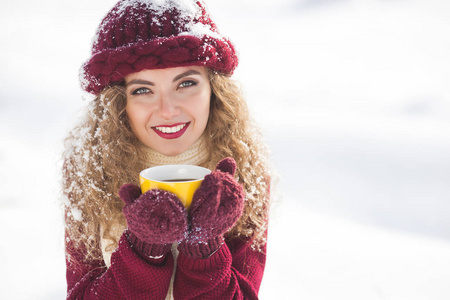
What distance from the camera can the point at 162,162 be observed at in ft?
3.65

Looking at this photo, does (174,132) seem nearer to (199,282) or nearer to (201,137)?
(201,137)

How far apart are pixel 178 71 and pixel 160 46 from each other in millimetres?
97

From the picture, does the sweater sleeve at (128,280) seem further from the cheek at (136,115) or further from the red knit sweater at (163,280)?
the cheek at (136,115)

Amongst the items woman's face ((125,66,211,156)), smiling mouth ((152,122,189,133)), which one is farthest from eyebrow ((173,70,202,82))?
smiling mouth ((152,122,189,133))

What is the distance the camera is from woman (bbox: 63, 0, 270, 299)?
820 millimetres

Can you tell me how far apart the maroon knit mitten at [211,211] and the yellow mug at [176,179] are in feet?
0.06

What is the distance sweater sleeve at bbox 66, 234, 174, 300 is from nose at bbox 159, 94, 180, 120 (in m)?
0.33

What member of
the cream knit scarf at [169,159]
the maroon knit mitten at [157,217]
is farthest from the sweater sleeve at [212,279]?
the cream knit scarf at [169,159]

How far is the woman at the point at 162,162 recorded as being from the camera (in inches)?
32.3

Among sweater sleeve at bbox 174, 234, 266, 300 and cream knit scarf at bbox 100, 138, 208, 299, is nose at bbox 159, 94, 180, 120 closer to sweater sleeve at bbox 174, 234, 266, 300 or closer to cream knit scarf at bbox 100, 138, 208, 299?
cream knit scarf at bbox 100, 138, 208, 299

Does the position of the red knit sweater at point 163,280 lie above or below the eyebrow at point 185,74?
below

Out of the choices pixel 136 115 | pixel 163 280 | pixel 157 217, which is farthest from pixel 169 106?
pixel 163 280

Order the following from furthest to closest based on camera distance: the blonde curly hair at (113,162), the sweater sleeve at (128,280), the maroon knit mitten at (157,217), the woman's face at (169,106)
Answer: the blonde curly hair at (113,162)
the woman's face at (169,106)
the sweater sleeve at (128,280)
the maroon knit mitten at (157,217)

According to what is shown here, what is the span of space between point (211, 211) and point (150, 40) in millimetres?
447
